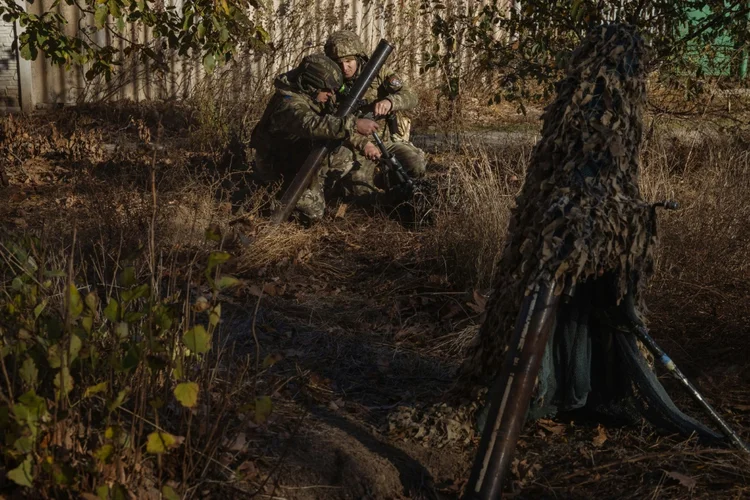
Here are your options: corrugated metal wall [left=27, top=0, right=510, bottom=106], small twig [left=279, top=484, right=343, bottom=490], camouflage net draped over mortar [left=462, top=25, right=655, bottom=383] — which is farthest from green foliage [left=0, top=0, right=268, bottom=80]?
corrugated metal wall [left=27, top=0, right=510, bottom=106]

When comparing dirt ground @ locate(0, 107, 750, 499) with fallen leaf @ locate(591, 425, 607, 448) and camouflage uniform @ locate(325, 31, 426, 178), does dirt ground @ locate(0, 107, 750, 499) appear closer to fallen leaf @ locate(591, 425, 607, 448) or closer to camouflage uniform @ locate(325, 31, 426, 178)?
fallen leaf @ locate(591, 425, 607, 448)

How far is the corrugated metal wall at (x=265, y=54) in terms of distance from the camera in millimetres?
9234

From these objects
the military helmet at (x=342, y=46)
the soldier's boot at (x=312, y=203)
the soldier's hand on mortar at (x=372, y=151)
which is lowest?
the soldier's boot at (x=312, y=203)

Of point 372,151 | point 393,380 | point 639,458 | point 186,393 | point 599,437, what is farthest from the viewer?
point 372,151

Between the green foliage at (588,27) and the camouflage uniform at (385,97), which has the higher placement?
the green foliage at (588,27)

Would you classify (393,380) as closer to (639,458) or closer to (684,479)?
(639,458)

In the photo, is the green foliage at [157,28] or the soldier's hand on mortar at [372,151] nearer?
the green foliage at [157,28]

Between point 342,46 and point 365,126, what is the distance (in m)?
0.71

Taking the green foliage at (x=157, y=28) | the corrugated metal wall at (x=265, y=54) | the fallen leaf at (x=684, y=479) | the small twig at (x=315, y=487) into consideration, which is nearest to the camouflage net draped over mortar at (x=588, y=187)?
the fallen leaf at (x=684, y=479)

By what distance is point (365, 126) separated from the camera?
21.8 feet

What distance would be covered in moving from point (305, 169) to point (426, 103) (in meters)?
3.95

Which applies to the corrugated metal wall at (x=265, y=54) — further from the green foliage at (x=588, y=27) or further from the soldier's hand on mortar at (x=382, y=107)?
the green foliage at (x=588, y=27)

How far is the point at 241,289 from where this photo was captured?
5254mm

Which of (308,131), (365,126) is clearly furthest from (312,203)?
(365,126)
